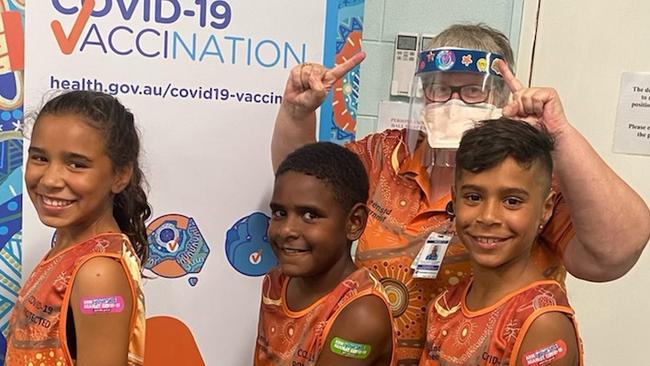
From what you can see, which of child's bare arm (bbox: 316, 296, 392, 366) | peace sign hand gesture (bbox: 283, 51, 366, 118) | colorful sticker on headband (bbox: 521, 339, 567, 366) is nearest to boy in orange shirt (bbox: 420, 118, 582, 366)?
colorful sticker on headband (bbox: 521, 339, 567, 366)

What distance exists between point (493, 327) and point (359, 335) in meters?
0.25

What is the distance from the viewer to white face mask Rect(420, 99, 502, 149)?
54.8 inches

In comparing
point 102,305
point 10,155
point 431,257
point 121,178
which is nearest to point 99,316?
point 102,305

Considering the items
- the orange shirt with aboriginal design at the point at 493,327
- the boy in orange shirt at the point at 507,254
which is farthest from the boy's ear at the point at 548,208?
the orange shirt with aboriginal design at the point at 493,327

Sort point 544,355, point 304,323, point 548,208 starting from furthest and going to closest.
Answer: point 304,323 → point 548,208 → point 544,355

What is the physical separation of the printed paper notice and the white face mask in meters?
0.79

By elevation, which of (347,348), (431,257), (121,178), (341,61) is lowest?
(347,348)

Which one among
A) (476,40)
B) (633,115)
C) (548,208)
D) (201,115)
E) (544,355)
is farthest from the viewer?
(633,115)

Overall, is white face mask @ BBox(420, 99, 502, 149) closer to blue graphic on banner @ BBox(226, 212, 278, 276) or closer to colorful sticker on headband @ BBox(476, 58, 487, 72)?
colorful sticker on headband @ BBox(476, 58, 487, 72)

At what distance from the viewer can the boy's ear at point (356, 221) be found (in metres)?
1.40

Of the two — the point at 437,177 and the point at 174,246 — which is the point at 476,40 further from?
the point at 174,246

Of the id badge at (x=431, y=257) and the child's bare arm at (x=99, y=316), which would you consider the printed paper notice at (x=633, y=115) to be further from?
the child's bare arm at (x=99, y=316)

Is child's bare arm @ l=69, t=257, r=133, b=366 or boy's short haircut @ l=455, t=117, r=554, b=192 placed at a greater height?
boy's short haircut @ l=455, t=117, r=554, b=192

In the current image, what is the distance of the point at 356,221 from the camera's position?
1413 mm
